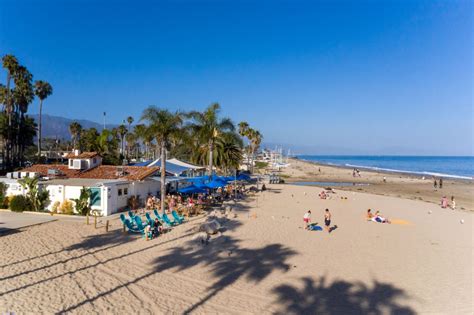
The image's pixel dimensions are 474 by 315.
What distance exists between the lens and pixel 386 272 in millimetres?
11820

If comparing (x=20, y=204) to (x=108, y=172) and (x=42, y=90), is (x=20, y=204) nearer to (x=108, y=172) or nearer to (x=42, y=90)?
(x=108, y=172)

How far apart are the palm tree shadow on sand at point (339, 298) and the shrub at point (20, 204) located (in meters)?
17.5

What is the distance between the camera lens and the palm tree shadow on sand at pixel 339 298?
8.87 m

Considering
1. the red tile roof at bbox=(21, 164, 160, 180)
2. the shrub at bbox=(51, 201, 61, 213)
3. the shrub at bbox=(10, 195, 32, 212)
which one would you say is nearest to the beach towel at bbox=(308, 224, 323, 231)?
the red tile roof at bbox=(21, 164, 160, 180)

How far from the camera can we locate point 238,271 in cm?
1133

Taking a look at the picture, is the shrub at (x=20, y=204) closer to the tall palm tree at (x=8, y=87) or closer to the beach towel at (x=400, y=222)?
the beach towel at (x=400, y=222)

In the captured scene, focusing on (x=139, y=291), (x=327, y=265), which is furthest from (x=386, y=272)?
(x=139, y=291)

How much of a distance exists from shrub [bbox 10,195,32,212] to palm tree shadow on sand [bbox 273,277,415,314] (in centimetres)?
1748

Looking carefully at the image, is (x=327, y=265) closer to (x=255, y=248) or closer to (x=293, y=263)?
(x=293, y=263)

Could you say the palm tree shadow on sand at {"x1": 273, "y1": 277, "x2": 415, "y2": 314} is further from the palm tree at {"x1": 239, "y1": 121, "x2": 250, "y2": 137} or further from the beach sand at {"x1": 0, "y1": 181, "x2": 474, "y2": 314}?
the palm tree at {"x1": 239, "y1": 121, "x2": 250, "y2": 137}

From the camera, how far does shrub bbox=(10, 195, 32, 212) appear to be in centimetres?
2019

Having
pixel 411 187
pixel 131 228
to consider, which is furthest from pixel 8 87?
pixel 411 187

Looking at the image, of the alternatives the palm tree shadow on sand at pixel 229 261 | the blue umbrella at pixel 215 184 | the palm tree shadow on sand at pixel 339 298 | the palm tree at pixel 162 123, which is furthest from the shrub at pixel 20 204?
the palm tree shadow on sand at pixel 339 298

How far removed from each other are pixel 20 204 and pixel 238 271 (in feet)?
52.3
